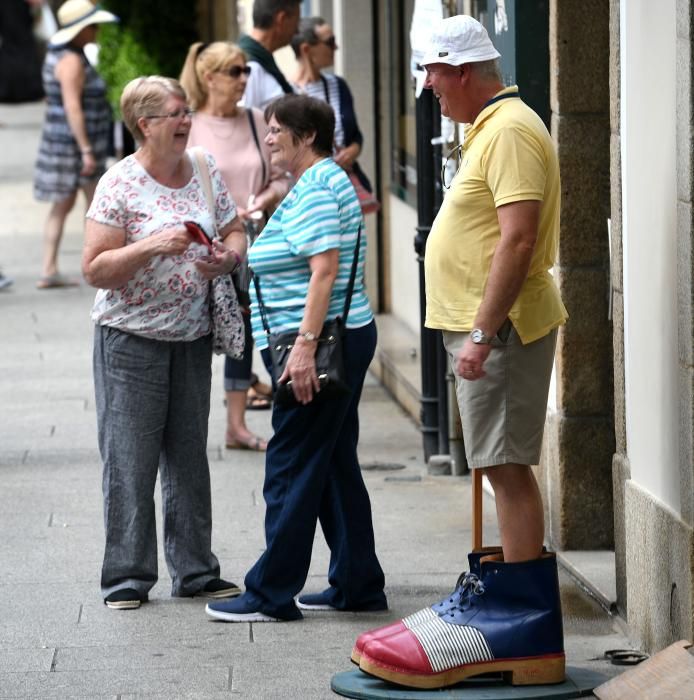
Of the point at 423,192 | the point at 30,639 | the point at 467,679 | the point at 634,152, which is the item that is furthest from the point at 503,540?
the point at 423,192

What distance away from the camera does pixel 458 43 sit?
15.7 ft

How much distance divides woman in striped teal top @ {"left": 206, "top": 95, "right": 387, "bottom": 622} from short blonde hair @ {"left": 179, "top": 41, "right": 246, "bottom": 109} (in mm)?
2319

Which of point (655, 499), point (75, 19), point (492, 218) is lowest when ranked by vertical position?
point (655, 499)

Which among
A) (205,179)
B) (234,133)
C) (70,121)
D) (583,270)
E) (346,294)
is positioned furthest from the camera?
Answer: (70,121)

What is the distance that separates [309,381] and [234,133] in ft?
9.52

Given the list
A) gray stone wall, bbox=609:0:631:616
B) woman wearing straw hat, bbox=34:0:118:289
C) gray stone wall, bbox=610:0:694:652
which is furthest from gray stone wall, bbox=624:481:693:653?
woman wearing straw hat, bbox=34:0:118:289

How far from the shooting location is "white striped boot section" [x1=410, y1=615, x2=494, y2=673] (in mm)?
4934

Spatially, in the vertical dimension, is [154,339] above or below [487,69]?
below

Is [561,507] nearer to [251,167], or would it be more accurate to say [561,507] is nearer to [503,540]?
[503,540]

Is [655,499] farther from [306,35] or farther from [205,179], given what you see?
[306,35]

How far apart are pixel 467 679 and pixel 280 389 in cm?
111

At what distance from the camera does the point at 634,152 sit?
17.4 ft

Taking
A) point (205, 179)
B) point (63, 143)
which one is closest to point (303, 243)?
point (205, 179)

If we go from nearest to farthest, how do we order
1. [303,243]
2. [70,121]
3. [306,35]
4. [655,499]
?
1. [655,499]
2. [303,243]
3. [306,35]
4. [70,121]
